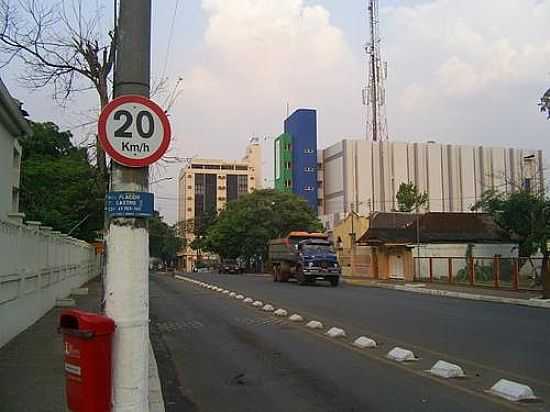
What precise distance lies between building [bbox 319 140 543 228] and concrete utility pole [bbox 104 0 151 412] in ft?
273

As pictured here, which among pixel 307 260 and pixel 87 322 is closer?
pixel 87 322

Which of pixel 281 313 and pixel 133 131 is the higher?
pixel 133 131

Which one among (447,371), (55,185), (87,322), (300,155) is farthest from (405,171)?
(87,322)

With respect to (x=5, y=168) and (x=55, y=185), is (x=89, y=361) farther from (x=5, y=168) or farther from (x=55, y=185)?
(x=55, y=185)

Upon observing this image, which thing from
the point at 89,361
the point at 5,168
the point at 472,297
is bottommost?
the point at 472,297

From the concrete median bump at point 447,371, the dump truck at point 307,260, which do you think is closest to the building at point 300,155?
the dump truck at point 307,260

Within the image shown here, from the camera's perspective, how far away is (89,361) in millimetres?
5383

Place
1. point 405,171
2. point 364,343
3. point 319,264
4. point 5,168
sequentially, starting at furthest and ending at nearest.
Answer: point 405,171, point 319,264, point 5,168, point 364,343

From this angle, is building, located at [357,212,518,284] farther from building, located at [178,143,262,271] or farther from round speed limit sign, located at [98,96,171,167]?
building, located at [178,143,262,271]

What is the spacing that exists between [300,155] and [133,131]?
9232 cm

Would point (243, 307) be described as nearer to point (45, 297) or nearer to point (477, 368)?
point (45, 297)

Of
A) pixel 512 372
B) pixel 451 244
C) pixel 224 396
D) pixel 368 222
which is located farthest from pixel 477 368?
pixel 368 222

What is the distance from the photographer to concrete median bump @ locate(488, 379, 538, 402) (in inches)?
322

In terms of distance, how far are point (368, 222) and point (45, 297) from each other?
39.1 meters
